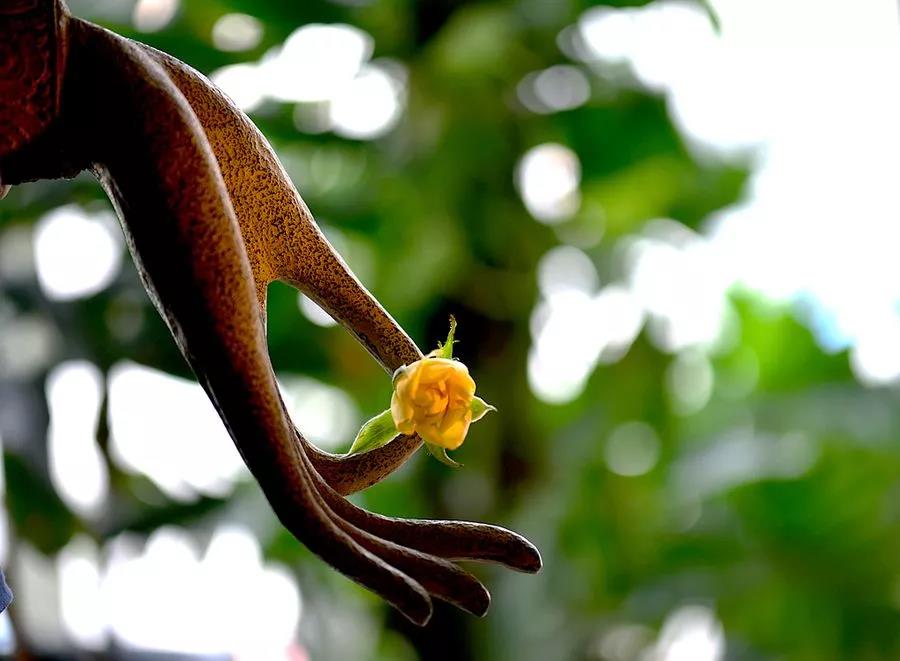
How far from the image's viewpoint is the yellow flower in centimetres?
25

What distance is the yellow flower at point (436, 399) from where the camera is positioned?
25 cm

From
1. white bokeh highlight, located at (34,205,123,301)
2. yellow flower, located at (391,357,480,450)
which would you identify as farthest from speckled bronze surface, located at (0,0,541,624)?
white bokeh highlight, located at (34,205,123,301)

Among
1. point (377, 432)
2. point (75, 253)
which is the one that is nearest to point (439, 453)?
point (377, 432)

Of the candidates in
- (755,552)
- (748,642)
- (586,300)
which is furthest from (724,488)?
(586,300)

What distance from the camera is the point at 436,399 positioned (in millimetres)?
252

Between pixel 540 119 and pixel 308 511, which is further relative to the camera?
pixel 540 119

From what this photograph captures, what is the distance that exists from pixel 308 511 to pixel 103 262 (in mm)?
944

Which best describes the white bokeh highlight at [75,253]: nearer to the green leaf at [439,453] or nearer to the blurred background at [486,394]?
the blurred background at [486,394]

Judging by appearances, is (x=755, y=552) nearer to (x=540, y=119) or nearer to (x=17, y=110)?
(x=540, y=119)

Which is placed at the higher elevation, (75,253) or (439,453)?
(439,453)

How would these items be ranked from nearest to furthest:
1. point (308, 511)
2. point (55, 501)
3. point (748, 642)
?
point (308, 511) → point (55, 501) → point (748, 642)

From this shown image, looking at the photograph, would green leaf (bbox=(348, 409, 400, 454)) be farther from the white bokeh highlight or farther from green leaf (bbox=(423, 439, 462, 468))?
the white bokeh highlight

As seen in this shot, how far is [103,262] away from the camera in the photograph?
1.11m

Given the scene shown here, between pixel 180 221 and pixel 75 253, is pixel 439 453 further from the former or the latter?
pixel 75 253
